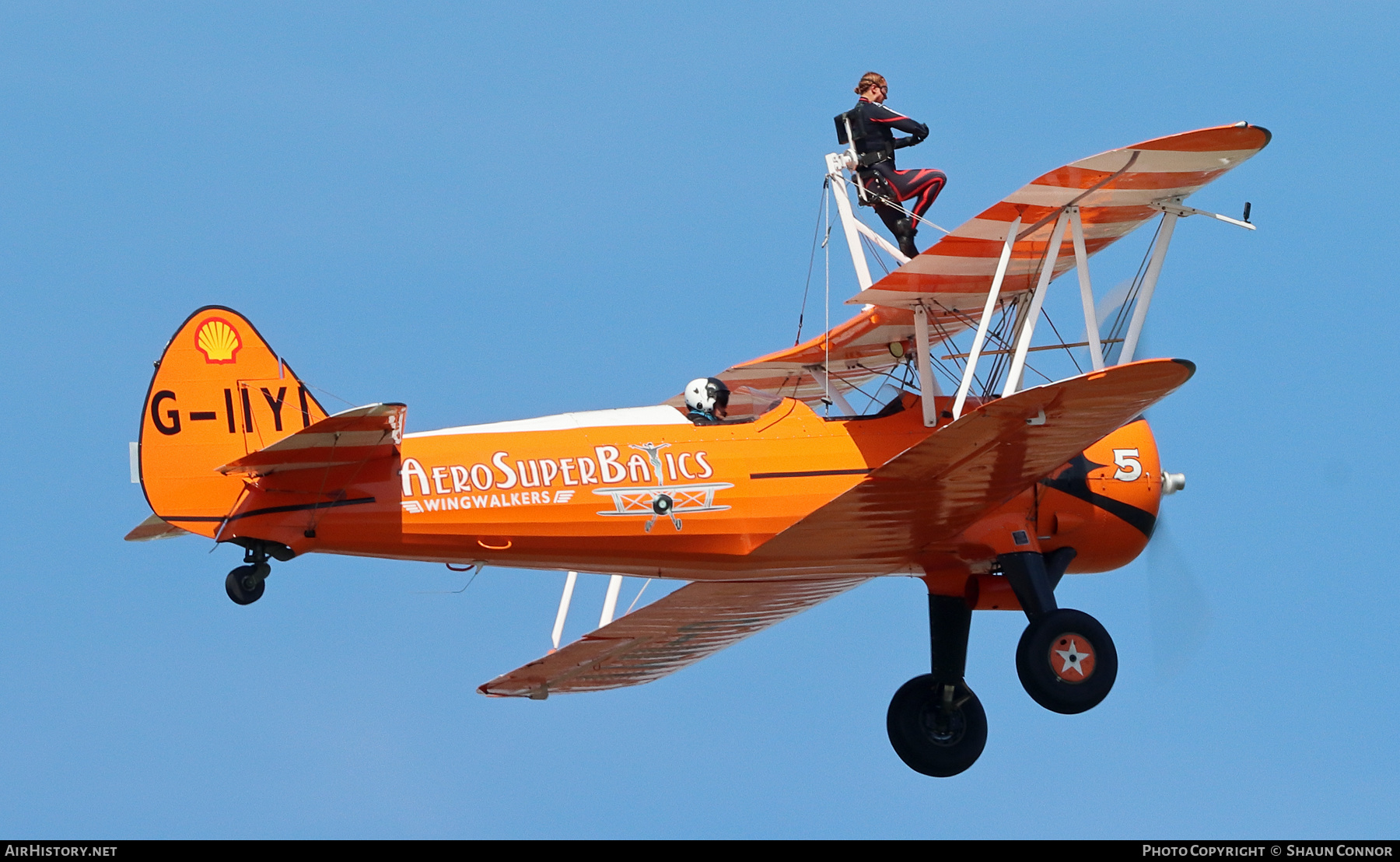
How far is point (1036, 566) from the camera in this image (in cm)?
1575

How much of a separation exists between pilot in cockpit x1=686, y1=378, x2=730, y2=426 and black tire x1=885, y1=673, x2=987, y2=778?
3.22m

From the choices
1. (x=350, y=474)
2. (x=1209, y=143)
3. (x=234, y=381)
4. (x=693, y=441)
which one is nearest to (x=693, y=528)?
(x=693, y=441)

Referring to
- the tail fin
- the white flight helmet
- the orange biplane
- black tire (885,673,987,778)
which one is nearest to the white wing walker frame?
the orange biplane

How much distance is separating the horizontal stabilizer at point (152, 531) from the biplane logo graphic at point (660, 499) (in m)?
3.00

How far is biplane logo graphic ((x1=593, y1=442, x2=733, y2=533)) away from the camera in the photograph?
14.7m

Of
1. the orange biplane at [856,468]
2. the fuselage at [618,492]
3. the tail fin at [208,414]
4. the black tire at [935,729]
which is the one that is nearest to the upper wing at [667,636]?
the orange biplane at [856,468]

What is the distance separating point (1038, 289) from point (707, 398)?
2494 mm

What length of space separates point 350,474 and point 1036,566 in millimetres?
5225

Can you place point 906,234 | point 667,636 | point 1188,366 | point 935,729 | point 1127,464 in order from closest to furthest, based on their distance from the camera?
1. point 1188,366
2. point 906,234
3. point 1127,464
4. point 935,729
5. point 667,636

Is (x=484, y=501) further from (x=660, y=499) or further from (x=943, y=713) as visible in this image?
(x=943, y=713)

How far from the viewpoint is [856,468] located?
1513cm

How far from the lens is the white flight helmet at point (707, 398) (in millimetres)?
15070

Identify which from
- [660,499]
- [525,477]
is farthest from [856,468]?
[525,477]

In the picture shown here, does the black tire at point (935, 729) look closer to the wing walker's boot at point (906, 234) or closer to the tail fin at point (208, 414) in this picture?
the wing walker's boot at point (906, 234)
